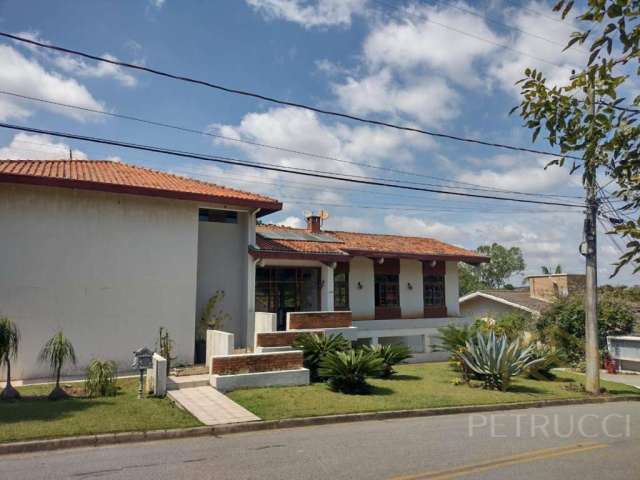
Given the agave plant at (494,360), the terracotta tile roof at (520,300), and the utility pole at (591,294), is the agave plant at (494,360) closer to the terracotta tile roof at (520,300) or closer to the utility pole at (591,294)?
the utility pole at (591,294)

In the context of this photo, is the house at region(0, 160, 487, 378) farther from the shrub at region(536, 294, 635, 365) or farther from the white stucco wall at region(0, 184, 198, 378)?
the shrub at region(536, 294, 635, 365)

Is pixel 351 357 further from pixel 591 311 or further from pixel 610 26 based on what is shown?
pixel 610 26

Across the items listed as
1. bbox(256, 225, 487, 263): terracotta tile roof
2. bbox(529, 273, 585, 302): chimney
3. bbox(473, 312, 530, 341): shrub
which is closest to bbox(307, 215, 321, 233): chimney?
bbox(256, 225, 487, 263): terracotta tile roof

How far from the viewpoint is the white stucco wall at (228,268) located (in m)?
16.9

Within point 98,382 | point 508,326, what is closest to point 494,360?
point 508,326

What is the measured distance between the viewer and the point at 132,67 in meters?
9.30

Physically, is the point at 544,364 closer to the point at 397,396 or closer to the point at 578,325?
the point at 397,396

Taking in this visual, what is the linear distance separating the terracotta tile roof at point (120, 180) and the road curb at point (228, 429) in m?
7.73

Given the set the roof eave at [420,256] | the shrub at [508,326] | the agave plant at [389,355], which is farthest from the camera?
the roof eave at [420,256]

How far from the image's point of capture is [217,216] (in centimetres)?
1739

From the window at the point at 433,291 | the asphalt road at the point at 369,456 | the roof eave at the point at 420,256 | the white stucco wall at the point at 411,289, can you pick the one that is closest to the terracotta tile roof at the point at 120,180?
the roof eave at the point at 420,256

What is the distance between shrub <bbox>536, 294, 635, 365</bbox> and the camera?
77.5 ft

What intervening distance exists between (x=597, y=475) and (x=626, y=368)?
19.7m

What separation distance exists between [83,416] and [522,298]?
2895 cm
